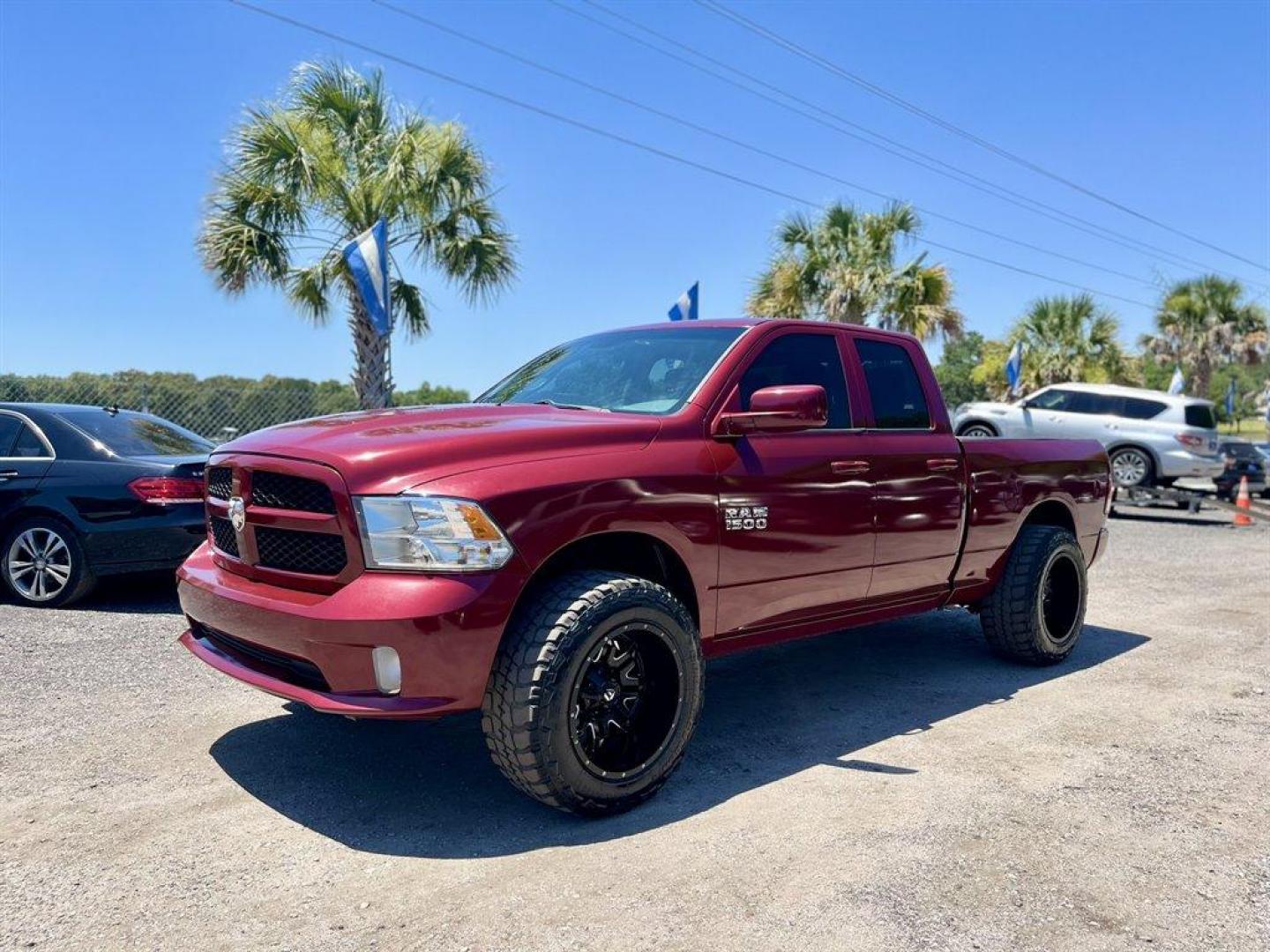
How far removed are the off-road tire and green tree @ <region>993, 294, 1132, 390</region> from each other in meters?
26.7

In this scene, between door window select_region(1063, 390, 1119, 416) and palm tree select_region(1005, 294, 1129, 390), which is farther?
palm tree select_region(1005, 294, 1129, 390)

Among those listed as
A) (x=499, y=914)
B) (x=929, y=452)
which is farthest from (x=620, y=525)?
(x=929, y=452)

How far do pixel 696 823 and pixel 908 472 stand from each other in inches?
82.3

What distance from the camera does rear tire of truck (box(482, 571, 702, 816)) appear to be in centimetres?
313

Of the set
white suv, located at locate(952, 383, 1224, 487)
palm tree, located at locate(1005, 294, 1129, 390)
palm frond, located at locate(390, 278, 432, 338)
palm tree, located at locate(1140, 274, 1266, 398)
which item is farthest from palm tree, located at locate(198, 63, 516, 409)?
palm tree, located at locate(1140, 274, 1266, 398)

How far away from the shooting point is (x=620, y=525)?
3451 millimetres

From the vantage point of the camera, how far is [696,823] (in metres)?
3.36

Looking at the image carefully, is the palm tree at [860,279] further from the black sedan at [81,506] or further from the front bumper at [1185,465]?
the black sedan at [81,506]

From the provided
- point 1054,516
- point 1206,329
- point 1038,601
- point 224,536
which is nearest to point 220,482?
point 224,536

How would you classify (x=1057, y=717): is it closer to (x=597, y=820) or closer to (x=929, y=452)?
(x=929, y=452)

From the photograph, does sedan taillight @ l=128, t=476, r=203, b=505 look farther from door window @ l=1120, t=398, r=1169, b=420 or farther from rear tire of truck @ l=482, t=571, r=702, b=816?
door window @ l=1120, t=398, r=1169, b=420

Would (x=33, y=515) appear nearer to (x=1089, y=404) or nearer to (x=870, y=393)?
(x=870, y=393)

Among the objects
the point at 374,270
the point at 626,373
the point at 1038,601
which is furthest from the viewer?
the point at 374,270

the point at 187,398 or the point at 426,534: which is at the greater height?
the point at 187,398
